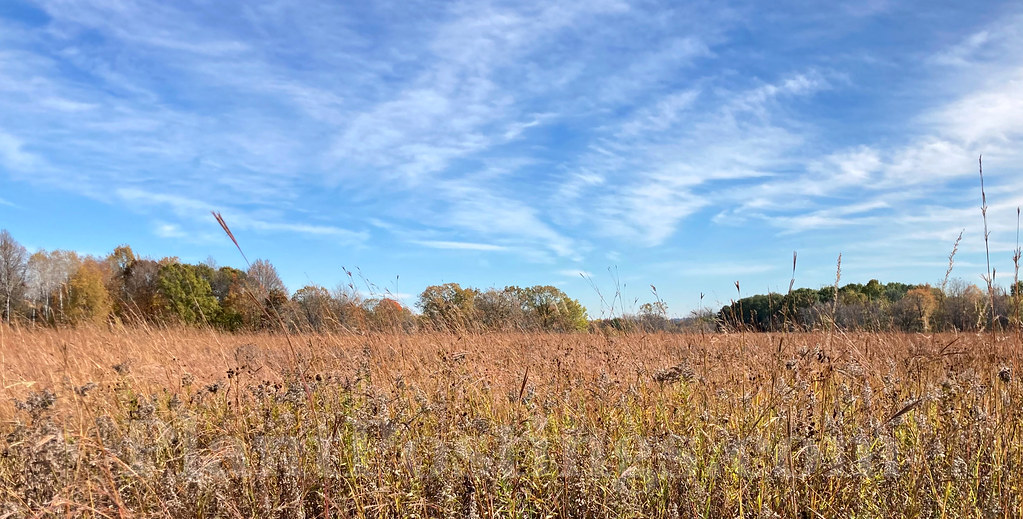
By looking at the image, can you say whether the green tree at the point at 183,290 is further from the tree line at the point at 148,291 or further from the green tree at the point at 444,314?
the green tree at the point at 444,314

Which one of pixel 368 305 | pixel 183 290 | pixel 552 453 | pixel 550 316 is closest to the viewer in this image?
pixel 552 453

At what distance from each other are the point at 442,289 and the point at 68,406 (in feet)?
24.8

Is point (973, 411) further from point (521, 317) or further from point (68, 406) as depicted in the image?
point (521, 317)

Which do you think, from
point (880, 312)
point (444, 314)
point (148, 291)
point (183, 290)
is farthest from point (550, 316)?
point (148, 291)

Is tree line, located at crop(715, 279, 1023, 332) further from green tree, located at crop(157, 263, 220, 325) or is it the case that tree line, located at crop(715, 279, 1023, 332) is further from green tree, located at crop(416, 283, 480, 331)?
green tree, located at crop(157, 263, 220, 325)

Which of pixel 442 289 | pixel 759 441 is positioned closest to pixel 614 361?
pixel 759 441

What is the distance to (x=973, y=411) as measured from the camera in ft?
9.14

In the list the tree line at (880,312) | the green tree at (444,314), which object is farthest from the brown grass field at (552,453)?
the green tree at (444,314)

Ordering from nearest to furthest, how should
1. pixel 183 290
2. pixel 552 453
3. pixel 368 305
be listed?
pixel 552 453 → pixel 368 305 → pixel 183 290

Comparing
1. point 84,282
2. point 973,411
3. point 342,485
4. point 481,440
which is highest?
point 84,282

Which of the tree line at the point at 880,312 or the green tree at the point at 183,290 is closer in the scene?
the tree line at the point at 880,312

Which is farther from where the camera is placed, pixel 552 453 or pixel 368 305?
pixel 368 305

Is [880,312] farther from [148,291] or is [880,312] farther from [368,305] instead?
[148,291]

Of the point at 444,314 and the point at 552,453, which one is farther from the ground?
the point at 444,314
